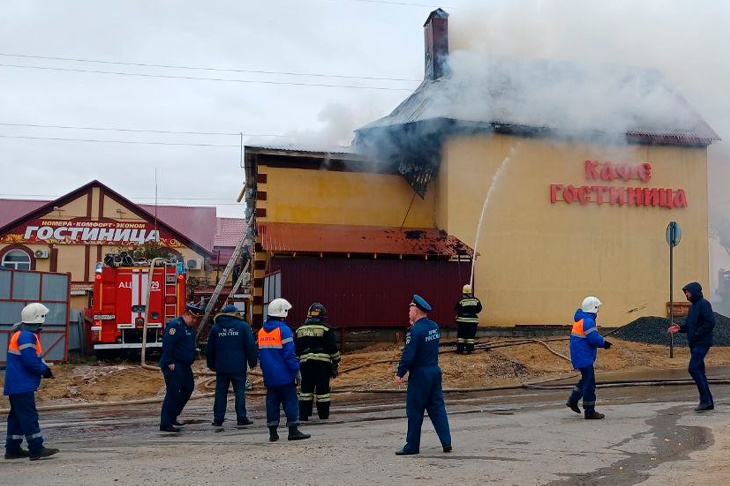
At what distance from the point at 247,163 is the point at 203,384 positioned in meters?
9.26

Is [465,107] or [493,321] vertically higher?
[465,107]

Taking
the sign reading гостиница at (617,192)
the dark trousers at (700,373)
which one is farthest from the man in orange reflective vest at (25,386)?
the sign reading гостиница at (617,192)

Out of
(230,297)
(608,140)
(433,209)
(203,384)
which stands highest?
(608,140)

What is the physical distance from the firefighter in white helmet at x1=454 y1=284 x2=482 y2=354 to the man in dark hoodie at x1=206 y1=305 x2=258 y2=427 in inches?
275

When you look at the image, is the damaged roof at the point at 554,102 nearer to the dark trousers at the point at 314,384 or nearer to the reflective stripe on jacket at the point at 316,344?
the reflective stripe on jacket at the point at 316,344

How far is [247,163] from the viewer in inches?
864

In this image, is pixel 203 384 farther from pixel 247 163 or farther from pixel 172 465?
pixel 247 163

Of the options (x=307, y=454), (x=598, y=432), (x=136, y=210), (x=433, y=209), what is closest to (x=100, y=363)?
(x=433, y=209)

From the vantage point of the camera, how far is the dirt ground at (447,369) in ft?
46.2

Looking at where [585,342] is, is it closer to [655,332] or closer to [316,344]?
[316,344]

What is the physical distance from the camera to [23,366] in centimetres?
785

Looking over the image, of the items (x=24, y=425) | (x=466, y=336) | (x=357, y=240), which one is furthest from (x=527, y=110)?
(x=24, y=425)

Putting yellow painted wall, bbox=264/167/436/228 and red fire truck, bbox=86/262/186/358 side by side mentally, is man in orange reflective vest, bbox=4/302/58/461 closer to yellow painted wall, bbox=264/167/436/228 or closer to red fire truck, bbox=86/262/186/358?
red fire truck, bbox=86/262/186/358

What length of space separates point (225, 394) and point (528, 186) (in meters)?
14.0
